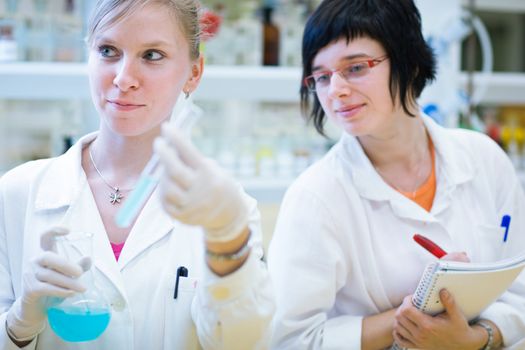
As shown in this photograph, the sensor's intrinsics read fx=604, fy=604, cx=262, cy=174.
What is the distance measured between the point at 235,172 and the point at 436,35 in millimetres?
989

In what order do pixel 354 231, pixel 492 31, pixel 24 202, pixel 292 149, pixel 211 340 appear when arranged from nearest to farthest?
pixel 211 340, pixel 24 202, pixel 354 231, pixel 292 149, pixel 492 31

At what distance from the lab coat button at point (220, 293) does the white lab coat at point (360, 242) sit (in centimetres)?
42

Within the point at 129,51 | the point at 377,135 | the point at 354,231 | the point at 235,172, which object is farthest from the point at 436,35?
the point at 129,51

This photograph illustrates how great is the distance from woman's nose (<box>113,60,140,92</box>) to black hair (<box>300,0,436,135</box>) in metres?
0.49

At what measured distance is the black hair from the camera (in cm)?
140

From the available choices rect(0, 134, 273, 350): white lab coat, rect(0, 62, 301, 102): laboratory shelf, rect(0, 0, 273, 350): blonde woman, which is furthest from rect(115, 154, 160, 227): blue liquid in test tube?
rect(0, 62, 301, 102): laboratory shelf

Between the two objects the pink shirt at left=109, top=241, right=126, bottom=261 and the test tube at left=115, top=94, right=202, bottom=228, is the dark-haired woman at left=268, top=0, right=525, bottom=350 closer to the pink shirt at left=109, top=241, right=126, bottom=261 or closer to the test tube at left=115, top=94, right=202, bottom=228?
the pink shirt at left=109, top=241, right=126, bottom=261

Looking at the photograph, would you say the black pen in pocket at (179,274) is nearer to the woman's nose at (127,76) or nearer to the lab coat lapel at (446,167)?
the woman's nose at (127,76)

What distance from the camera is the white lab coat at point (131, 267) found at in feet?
3.52

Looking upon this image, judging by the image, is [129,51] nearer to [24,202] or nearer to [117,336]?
[24,202]

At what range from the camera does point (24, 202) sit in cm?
123

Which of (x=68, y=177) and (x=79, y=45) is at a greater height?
(x=79, y=45)

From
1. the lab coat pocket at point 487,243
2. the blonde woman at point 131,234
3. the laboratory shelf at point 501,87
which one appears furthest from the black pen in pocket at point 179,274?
the laboratory shelf at point 501,87

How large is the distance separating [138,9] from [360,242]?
72 centimetres
